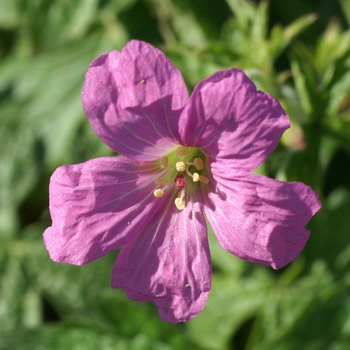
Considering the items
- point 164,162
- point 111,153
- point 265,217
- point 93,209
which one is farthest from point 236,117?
point 111,153

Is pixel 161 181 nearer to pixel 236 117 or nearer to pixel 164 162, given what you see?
pixel 164 162

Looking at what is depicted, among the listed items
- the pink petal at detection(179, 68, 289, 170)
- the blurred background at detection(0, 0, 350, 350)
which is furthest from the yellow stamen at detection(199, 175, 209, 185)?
the blurred background at detection(0, 0, 350, 350)

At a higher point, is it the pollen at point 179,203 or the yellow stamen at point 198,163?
the yellow stamen at point 198,163

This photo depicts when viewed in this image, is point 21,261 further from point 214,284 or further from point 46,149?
point 214,284

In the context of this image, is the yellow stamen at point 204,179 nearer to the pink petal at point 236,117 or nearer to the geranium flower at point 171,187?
the geranium flower at point 171,187

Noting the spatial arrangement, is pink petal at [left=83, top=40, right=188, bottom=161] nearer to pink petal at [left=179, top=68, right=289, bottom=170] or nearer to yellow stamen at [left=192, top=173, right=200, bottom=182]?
pink petal at [left=179, top=68, right=289, bottom=170]

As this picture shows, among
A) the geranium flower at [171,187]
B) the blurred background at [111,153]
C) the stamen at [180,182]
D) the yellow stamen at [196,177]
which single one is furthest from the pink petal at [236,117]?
the blurred background at [111,153]

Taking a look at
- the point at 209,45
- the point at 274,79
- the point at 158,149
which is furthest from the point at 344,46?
the point at 158,149
